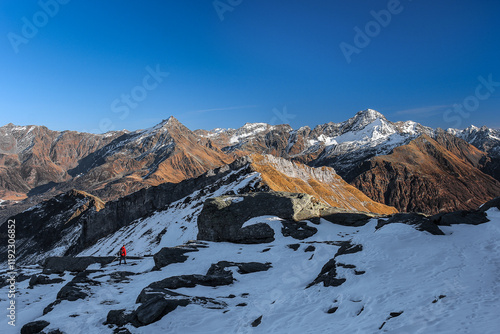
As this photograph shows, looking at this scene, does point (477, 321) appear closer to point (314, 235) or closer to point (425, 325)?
point (425, 325)

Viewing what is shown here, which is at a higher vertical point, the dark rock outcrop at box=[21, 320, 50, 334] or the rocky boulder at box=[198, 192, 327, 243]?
the rocky boulder at box=[198, 192, 327, 243]

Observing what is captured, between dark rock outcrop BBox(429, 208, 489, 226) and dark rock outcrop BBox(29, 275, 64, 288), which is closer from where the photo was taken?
dark rock outcrop BBox(429, 208, 489, 226)

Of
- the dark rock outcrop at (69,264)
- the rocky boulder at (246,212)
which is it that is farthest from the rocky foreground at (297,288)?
the rocky boulder at (246,212)

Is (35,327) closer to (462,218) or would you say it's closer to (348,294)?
(348,294)

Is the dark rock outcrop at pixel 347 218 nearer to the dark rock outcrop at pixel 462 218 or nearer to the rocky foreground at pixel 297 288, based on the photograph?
the rocky foreground at pixel 297 288

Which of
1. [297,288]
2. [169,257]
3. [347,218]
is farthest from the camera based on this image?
[347,218]

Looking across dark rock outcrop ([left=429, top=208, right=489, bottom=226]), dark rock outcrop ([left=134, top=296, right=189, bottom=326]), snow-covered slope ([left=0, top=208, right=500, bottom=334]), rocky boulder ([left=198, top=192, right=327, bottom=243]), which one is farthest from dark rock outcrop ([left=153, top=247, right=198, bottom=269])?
dark rock outcrop ([left=429, top=208, right=489, bottom=226])

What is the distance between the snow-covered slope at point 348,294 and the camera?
13508mm

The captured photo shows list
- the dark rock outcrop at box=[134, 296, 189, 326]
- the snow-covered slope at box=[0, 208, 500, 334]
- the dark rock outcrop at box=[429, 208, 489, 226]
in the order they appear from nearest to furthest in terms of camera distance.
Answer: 1. the snow-covered slope at box=[0, 208, 500, 334]
2. the dark rock outcrop at box=[134, 296, 189, 326]
3. the dark rock outcrop at box=[429, 208, 489, 226]

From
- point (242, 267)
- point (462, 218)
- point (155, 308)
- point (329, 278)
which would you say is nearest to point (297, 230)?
point (242, 267)

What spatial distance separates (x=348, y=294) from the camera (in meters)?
17.8

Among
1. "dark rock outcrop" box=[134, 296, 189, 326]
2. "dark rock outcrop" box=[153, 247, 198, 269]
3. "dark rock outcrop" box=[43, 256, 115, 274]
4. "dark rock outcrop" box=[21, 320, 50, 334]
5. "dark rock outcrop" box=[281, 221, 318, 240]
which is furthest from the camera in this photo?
"dark rock outcrop" box=[281, 221, 318, 240]

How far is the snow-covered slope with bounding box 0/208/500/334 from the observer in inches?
532

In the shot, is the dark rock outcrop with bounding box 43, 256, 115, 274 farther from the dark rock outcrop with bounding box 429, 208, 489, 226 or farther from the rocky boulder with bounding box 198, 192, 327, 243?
the dark rock outcrop with bounding box 429, 208, 489, 226
